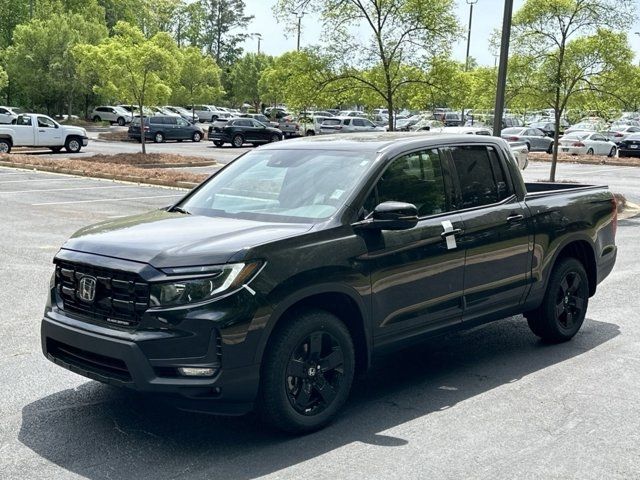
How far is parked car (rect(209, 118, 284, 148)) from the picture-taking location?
42.1m

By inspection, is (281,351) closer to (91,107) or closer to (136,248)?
(136,248)

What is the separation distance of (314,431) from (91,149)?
34.1 m

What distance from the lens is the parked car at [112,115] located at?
59969 mm

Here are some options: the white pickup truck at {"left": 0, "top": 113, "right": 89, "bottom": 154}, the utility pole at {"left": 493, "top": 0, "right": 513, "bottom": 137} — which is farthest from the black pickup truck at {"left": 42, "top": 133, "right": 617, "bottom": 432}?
the white pickup truck at {"left": 0, "top": 113, "right": 89, "bottom": 154}

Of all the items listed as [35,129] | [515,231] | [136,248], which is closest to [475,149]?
[515,231]

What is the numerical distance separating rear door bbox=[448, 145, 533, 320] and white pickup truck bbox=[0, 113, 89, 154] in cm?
2835

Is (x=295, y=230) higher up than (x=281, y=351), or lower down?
higher up

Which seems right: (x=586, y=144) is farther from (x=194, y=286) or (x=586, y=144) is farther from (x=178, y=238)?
(x=194, y=286)

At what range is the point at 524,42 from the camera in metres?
19.6

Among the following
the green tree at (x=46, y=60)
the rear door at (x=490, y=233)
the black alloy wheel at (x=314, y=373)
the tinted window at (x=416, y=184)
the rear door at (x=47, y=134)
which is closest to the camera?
the black alloy wheel at (x=314, y=373)

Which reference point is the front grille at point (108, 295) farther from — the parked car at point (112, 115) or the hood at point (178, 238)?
the parked car at point (112, 115)

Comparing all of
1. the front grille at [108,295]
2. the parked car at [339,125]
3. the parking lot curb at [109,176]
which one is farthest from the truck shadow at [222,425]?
the parked car at [339,125]

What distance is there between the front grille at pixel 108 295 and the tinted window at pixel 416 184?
1.65 metres

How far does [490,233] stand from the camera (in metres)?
6.19
